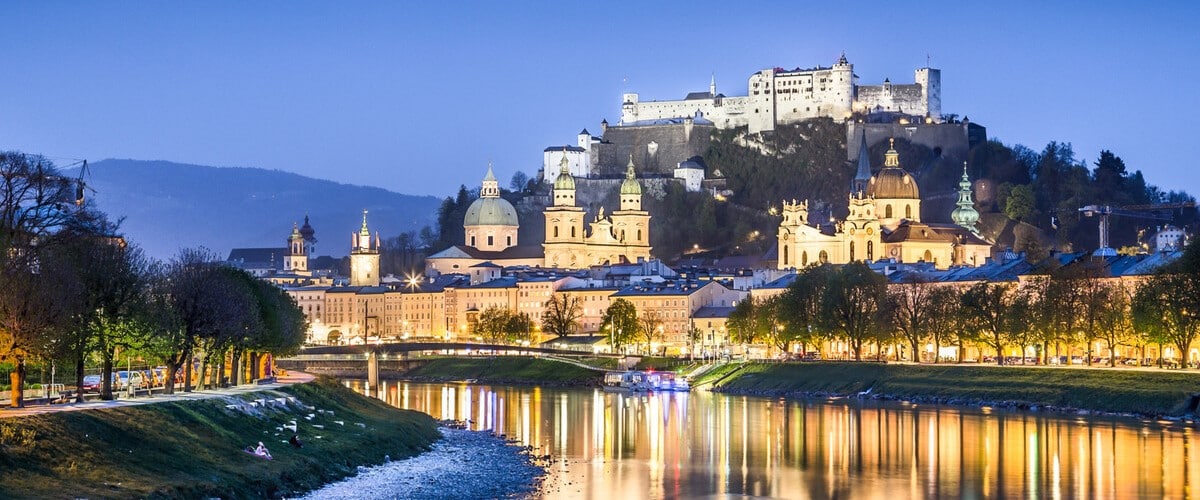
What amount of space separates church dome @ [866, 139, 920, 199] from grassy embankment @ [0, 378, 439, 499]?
11933 centimetres

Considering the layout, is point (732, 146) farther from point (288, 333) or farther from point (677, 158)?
point (288, 333)

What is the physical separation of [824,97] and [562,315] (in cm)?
5135

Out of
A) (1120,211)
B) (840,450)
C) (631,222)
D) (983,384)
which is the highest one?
(631,222)

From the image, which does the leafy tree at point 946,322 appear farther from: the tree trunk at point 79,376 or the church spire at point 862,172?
the church spire at point 862,172

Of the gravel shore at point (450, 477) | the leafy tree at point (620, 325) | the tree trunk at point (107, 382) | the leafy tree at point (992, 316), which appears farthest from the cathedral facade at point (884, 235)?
the tree trunk at point (107, 382)

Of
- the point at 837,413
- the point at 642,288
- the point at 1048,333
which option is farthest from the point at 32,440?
the point at 642,288

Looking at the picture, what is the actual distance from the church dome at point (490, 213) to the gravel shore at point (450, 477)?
462 feet

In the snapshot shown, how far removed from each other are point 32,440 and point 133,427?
4730 mm

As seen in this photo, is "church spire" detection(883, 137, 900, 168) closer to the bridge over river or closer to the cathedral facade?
the cathedral facade

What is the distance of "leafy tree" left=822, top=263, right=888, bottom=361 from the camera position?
100 m

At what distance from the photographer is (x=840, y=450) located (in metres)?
56.3

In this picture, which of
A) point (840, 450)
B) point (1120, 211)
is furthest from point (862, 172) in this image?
point (840, 450)

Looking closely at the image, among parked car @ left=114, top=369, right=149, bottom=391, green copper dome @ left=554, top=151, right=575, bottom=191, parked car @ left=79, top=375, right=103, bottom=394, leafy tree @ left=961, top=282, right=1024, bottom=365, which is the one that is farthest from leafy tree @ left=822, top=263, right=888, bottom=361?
green copper dome @ left=554, top=151, right=575, bottom=191

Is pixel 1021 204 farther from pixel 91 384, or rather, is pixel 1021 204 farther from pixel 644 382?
pixel 91 384
